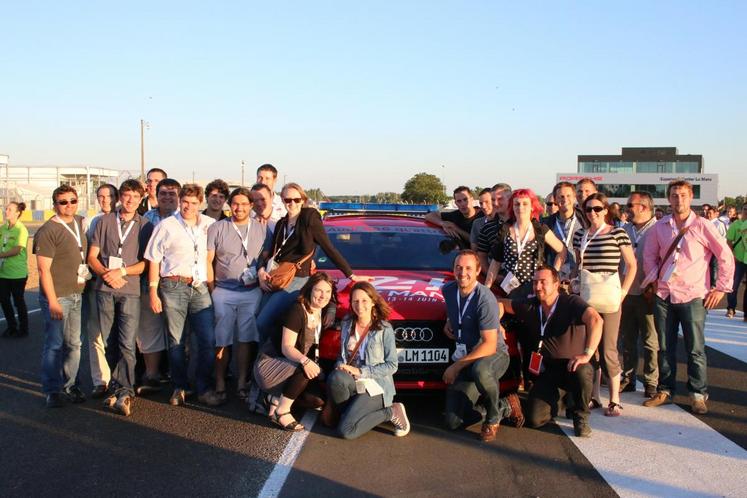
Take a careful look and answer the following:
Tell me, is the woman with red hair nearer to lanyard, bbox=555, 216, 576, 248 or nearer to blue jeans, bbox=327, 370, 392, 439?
lanyard, bbox=555, 216, 576, 248

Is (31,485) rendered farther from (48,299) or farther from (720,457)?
(720,457)

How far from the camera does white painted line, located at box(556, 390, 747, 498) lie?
→ 12.9ft

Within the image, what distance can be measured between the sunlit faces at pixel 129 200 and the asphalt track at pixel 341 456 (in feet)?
5.32

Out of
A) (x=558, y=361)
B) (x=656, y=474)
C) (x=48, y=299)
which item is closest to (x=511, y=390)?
(x=558, y=361)

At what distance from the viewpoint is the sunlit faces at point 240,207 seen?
18.2 ft

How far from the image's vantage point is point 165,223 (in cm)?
547

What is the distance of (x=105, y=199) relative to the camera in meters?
5.99

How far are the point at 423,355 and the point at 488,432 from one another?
28.1 inches

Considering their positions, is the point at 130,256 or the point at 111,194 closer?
the point at 130,256

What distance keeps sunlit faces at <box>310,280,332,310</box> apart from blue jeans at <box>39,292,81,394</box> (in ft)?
7.04

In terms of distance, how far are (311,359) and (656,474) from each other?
2435mm

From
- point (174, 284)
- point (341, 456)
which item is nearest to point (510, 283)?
point (341, 456)

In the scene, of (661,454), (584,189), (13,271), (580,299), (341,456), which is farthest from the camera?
(13,271)

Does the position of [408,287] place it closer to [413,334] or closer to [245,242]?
[413,334]
